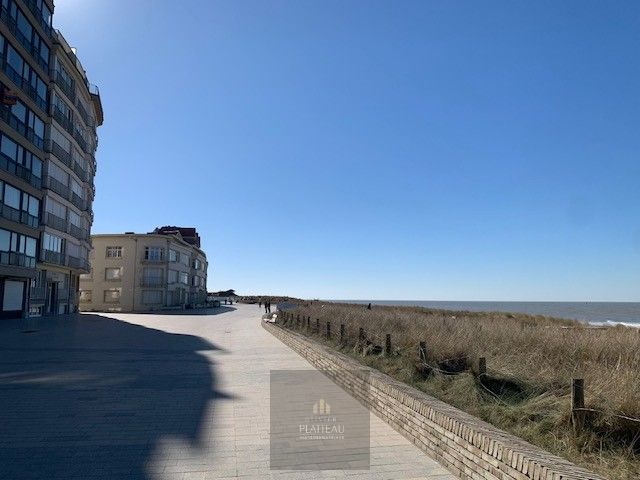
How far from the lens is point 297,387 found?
1038cm

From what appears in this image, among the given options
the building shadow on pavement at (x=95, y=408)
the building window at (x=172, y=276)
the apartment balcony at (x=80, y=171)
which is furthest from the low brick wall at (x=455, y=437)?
the building window at (x=172, y=276)

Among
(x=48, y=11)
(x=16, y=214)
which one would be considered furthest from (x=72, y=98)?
(x=16, y=214)

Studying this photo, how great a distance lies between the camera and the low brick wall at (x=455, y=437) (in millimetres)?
4066

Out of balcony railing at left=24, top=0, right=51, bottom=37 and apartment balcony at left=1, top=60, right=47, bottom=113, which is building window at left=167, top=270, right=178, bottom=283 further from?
balcony railing at left=24, top=0, right=51, bottom=37

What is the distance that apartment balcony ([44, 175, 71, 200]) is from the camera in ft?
113

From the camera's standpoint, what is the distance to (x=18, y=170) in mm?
30312

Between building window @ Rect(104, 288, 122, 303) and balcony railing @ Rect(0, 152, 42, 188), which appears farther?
building window @ Rect(104, 288, 122, 303)

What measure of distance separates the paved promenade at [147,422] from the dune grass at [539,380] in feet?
3.61

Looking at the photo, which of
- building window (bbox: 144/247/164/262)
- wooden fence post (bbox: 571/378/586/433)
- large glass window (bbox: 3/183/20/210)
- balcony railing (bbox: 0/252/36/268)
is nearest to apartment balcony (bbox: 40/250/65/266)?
balcony railing (bbox: 0/252/36/268)

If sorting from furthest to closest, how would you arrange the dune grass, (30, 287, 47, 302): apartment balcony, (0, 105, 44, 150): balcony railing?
(30, 287, 47, 302): apartment balcony, (0, 105, 44, 150): balcony railing, the dune grass

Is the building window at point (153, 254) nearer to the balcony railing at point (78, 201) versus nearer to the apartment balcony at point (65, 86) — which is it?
the balcony railing at point (78, 201)

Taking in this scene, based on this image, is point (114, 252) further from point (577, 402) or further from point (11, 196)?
point (577, 402)

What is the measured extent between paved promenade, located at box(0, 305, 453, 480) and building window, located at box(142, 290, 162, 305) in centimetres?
4614

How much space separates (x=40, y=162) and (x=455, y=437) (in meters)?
35.1
